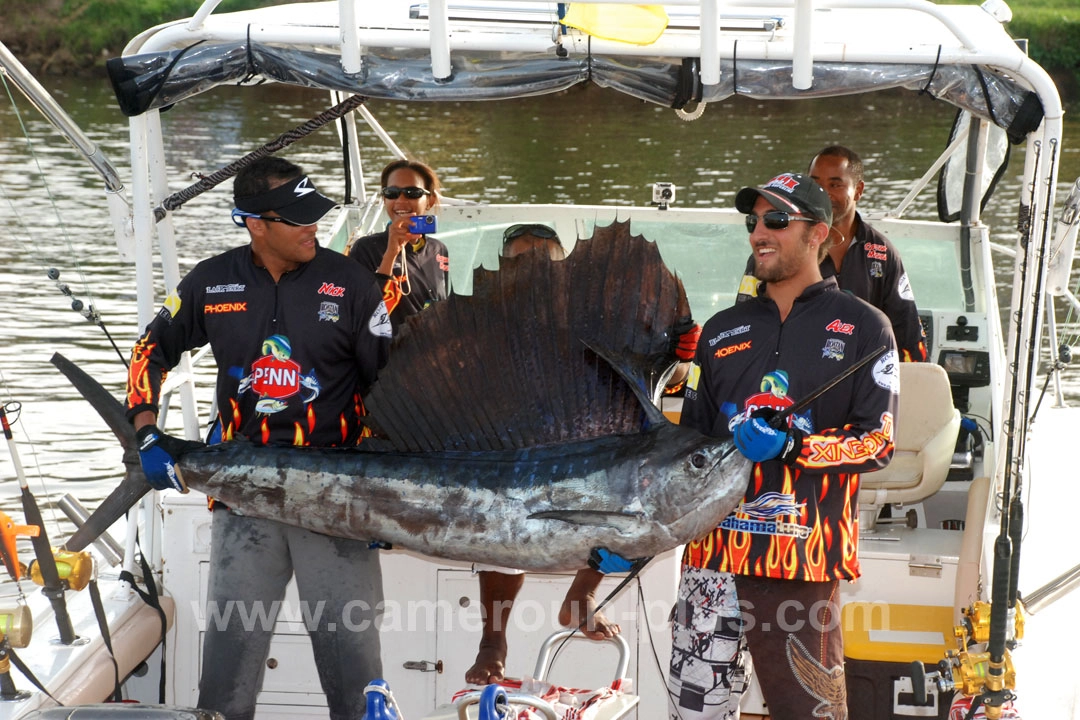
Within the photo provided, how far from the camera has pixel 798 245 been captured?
2.81m

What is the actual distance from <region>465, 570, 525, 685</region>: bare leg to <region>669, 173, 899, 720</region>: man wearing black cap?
71 cm

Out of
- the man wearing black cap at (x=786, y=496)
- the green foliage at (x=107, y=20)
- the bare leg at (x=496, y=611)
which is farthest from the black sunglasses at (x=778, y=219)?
the green foliage at (x=107, y=20)

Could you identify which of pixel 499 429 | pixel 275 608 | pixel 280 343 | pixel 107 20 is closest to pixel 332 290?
pixel 280 343

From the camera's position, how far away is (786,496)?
277 cm

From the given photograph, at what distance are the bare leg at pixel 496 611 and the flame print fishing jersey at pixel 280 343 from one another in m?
0.60

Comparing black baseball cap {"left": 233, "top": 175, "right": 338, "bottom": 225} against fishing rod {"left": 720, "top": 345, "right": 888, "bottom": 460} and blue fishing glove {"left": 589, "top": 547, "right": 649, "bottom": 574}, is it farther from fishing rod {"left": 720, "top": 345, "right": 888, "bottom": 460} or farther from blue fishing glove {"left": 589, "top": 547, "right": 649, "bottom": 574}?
fishing rod {"left": 720, "top": 345, "right": 888, "bottom": 460}

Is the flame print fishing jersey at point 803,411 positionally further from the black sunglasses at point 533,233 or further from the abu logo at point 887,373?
the black sunglasses at point 533,233

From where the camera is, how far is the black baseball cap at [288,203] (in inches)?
120

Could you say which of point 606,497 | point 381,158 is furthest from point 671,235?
point 381,158

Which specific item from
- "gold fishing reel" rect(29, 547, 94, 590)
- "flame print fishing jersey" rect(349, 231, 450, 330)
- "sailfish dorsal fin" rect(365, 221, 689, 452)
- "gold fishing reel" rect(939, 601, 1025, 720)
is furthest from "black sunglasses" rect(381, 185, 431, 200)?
"gold fishing reel" rect(939, 601, 1025, 720)

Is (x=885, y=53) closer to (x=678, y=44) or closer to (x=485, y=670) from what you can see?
(x=678, y=44)

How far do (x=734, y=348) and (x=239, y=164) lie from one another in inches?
59.7

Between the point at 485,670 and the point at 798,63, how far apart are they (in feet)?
5.78

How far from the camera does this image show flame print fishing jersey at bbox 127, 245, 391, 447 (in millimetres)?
3111
